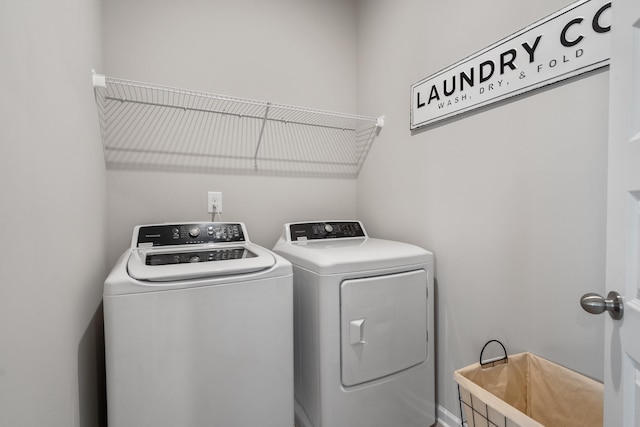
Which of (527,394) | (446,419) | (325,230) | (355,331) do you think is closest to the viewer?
(527,394)

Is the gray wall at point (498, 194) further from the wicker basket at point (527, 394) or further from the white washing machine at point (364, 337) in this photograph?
the white washing machine at point (364, 337)

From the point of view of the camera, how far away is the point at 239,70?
6.93ft

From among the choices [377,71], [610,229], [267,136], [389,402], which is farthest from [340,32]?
[389,402]

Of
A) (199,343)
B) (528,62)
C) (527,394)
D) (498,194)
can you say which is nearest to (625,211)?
(498,194)

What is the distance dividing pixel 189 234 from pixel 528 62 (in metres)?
1.89

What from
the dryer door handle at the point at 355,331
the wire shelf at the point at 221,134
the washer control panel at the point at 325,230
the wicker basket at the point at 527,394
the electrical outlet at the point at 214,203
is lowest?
the wicker basket at the point at 527,394

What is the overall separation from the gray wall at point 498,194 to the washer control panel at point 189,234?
1075 mm

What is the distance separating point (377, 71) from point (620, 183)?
1788 mm

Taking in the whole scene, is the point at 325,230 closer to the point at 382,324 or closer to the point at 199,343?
the point at 382,324

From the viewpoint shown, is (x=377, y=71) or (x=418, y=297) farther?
(x=377, y=71)

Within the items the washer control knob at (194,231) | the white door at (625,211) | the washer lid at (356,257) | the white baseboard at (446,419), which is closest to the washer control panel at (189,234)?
the washer control knob at (194,231)

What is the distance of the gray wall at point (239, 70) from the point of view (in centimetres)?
183

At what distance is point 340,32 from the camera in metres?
2.47

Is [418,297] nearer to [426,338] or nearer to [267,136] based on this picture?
[426,338]
